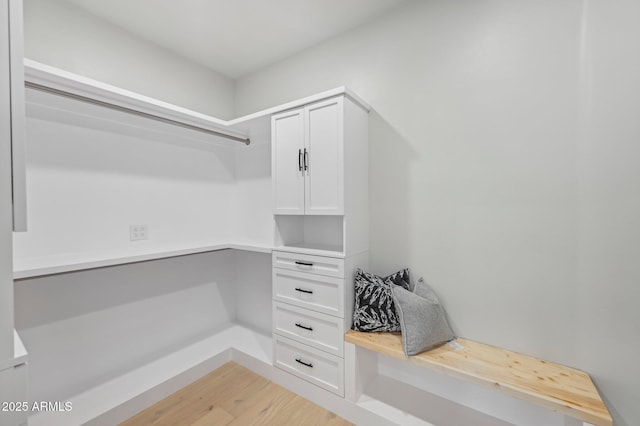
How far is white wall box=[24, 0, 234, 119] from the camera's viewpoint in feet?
5.31

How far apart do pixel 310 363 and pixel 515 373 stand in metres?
1.18

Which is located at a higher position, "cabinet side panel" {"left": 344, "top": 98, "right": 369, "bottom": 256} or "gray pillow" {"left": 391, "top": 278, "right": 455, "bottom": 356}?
"cabinet side panel" {"left": 344, "top": 98, "right": 369, "bottom": 256}

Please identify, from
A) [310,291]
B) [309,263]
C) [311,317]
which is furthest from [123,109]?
[311,317]

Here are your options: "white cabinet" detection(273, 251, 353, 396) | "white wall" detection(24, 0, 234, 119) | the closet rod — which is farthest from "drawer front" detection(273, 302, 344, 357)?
"white wall" detection(24, 0, 234, 119)

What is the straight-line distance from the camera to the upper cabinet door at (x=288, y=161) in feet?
6.04

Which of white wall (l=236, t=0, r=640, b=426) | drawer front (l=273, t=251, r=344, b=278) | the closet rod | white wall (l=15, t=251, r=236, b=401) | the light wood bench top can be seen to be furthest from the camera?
drawer front (l=273, t=251, r=344, b=278)

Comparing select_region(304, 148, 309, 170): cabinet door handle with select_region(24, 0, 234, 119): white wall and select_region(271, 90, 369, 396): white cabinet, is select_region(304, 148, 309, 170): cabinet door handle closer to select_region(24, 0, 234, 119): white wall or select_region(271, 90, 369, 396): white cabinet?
select_region(271, 90, 369, 396): white cabinet

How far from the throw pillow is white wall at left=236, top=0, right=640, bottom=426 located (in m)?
0.24

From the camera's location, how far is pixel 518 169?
1.44m

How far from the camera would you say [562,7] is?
4.36ft

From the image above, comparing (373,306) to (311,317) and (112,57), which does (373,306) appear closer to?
(311,317)

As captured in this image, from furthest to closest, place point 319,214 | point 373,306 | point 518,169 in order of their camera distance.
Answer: point 319,214
point 373,306
point 518,169

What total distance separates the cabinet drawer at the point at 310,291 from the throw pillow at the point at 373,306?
0.12 m

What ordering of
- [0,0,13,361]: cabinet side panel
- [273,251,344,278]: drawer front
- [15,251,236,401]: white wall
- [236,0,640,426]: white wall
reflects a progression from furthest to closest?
[273,251,344,278]: drawer front → [15,251,236,401]: white wall → [236,0,640,426]: white wall → [0,0,13,361]: cabinet side panel
